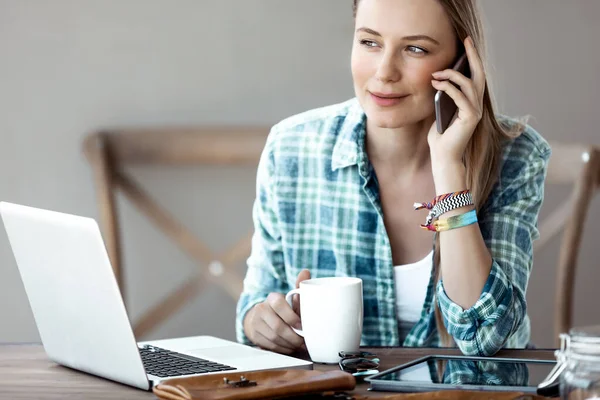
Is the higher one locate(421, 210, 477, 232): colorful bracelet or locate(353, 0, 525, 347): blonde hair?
locate(353, 0, 525, 347): blonde hair

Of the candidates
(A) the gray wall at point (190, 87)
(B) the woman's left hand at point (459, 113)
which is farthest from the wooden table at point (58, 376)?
(A) the gray wall at point (190, 87)

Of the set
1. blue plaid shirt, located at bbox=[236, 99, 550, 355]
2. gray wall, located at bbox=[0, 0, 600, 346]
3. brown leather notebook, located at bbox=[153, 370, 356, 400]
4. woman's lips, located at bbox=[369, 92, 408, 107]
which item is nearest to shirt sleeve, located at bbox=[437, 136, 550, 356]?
blue plaid shirt, located at bbox=[236, 99, 550, 355]

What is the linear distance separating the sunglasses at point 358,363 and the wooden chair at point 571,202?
46.0 inches

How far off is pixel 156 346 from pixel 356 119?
1.86ft

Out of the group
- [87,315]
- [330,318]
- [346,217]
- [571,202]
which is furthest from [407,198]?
[571,202]

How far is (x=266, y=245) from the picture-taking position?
5.08 ft

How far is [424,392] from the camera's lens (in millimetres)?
916

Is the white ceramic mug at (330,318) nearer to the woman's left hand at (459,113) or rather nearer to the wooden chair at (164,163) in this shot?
the woman's left hand at (459,113)

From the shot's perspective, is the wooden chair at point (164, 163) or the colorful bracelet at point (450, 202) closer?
the colorful bracelet at point (450, 202)

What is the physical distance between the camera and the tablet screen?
96cm

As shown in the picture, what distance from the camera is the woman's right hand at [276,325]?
3.91 ft

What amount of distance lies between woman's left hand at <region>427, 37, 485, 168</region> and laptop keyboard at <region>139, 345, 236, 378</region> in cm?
48

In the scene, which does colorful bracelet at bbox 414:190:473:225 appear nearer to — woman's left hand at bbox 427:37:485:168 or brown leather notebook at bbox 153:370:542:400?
woman's left hand at bbox 427:37:485:168

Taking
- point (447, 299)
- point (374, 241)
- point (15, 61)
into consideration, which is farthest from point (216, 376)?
point (15, 61)
